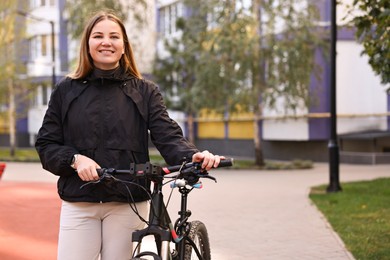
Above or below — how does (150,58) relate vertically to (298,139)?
above

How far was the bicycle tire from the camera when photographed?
3885 millimetres

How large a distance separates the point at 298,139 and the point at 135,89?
81.5 ft

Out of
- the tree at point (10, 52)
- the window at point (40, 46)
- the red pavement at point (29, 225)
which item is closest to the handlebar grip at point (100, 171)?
the red pavement at point (29, 225)

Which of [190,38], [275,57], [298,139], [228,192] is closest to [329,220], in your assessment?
[228,192]

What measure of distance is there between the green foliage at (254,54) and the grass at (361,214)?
23.8 feet

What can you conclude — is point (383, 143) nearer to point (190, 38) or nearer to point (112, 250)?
point (190, 38)

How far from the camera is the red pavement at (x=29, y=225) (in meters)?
7.30

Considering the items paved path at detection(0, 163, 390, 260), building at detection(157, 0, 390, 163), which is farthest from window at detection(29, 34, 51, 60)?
paved path at detection(0, 163, 390, 260)

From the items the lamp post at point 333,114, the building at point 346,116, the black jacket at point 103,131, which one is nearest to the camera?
the black jacket at point 103,131

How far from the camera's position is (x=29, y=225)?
8.74m

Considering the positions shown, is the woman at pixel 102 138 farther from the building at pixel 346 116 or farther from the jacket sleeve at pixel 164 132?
the building at pixel 346 116

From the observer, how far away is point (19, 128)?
50000mm

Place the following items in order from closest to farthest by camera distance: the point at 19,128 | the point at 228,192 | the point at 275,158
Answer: the point at 228,192 → the point at 275,158 → the point at 19,128

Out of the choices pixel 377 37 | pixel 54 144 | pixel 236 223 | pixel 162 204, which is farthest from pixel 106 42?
pixel 377 37
